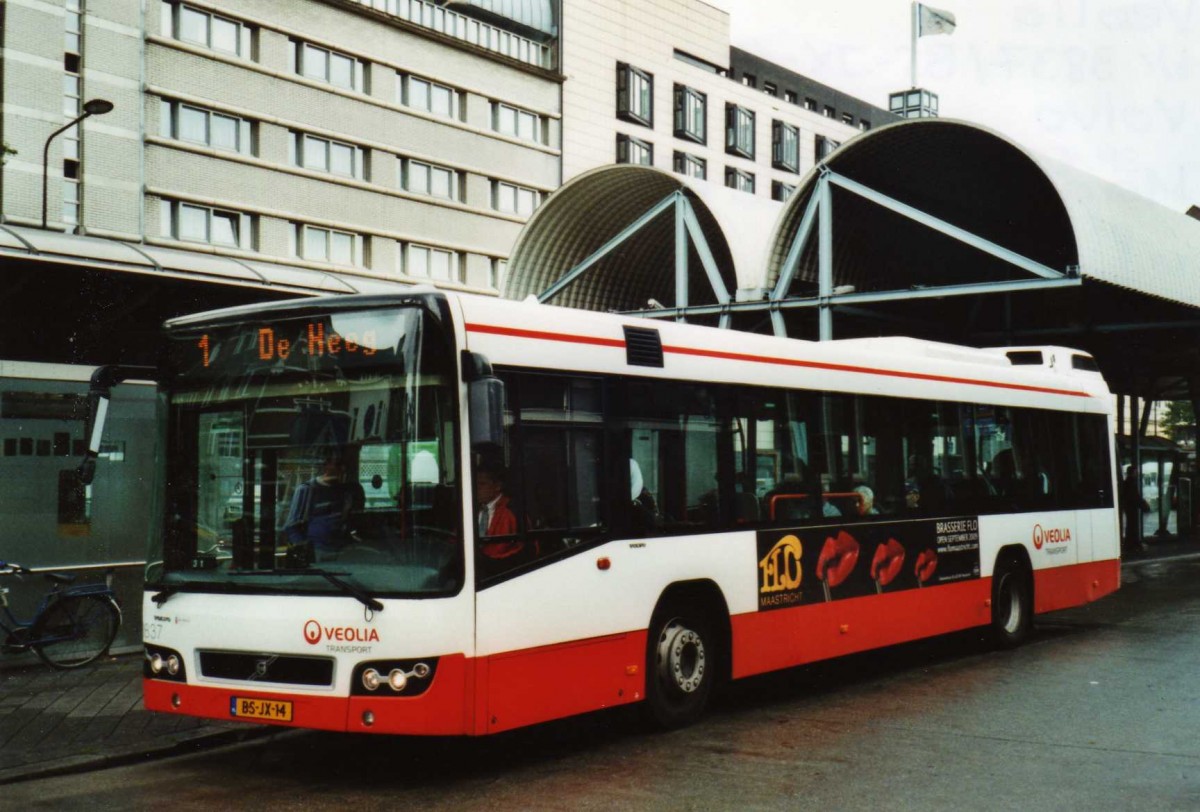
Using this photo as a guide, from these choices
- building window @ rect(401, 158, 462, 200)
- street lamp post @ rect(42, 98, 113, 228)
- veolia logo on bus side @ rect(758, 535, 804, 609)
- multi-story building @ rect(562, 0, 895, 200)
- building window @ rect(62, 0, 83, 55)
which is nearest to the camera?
veolia logo on bus side @ rect(758, 535, 804, 609)

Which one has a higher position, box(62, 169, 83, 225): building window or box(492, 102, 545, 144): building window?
box(492, 102, 545, 144): building window

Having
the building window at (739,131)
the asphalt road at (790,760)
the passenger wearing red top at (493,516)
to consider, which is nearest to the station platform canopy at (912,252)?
the asphalt road at (790,760)

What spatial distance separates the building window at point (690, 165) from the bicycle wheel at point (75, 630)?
56.0 m

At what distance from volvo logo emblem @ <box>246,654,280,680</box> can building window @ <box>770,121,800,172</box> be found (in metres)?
68.8

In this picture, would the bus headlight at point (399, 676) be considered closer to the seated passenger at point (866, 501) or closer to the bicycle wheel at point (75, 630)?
the seated passenger at point (866, 501)

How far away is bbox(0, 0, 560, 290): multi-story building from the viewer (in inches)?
1594

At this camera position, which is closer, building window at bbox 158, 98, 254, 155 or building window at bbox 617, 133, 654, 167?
building window at bbox 158, 98, 254, 155

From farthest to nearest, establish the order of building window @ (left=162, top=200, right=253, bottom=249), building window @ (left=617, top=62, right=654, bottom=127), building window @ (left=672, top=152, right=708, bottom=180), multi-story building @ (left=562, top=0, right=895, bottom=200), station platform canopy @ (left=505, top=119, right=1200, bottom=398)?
1. building window @ (left=672, top=152, right=708, bottom=180)
2. building window @ (left=617, top=62, right=654, bottom=127)
3. multi-story building @ (left=562, top=0, right=895, bottom=200)
4. building window @ (left=162, top=200, right=253, bottom=249)
5. station platform canopy @ (left=505, top=119, right=1200, bottom=398)

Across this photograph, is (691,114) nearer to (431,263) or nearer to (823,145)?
(823,145)

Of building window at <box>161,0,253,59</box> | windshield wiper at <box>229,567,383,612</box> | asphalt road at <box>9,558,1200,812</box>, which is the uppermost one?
building window at <box>161,0,253,59</box>

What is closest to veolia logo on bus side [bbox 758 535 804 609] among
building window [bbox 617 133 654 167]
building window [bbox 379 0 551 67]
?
building window [bbox 379 0 551 67]

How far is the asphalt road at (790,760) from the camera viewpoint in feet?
23.8

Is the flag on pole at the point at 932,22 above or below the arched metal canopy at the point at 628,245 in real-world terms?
above

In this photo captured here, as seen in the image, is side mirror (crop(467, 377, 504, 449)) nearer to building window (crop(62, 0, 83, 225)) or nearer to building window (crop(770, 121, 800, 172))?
building window (crop(62, 0, 83, 225))
